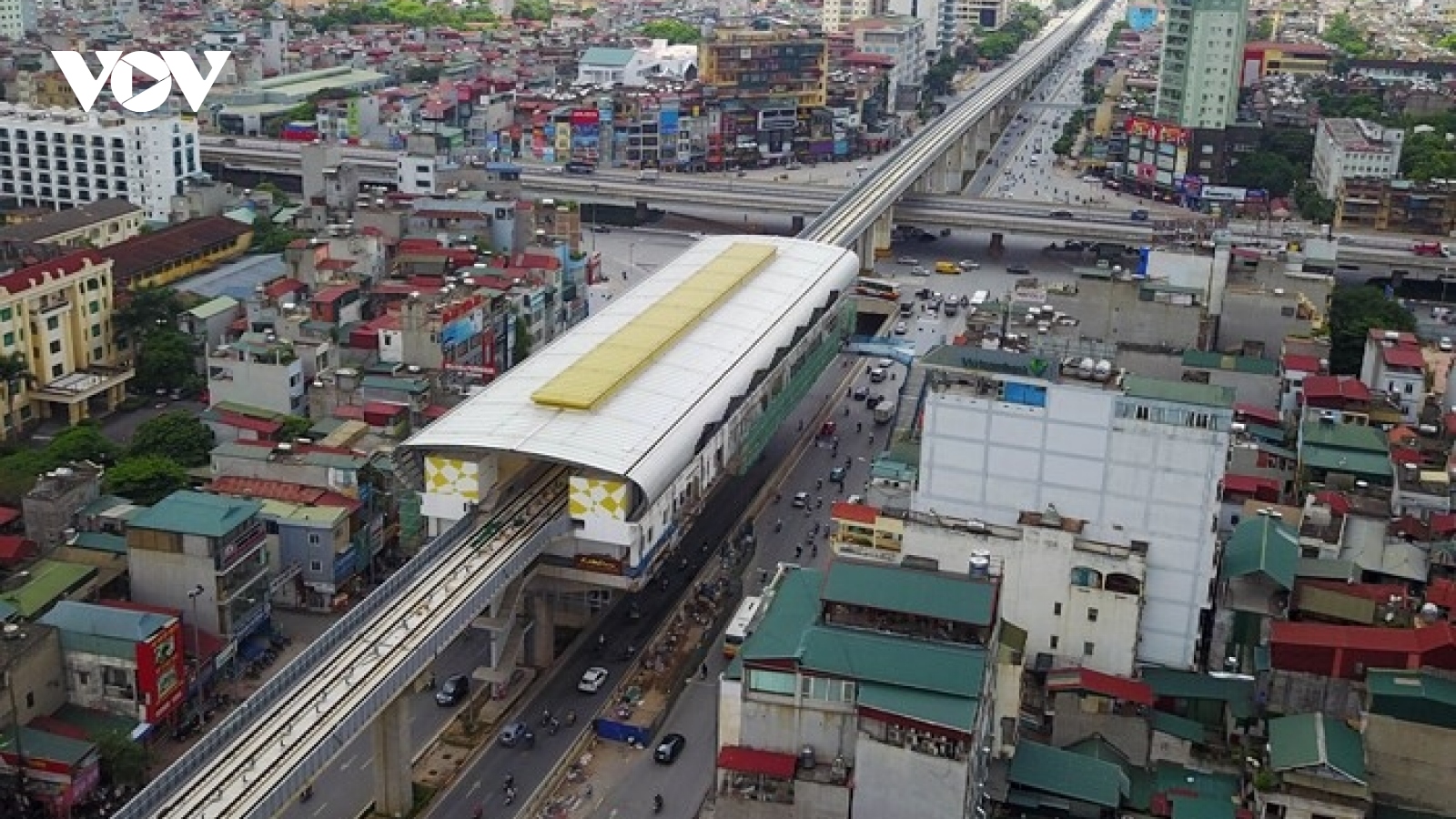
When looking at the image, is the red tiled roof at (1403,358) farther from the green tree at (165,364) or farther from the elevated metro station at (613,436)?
the green tree at (165,364)

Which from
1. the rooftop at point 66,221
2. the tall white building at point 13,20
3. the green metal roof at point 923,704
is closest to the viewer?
the green metal roof at point 923,704

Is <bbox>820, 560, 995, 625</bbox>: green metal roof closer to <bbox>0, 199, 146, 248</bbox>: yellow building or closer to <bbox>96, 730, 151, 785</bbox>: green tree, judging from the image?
<bbox>96, 730, 151, 785</bbox>: green tree

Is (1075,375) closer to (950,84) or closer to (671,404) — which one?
(671,404)

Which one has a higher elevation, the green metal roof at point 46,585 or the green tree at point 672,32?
the green tree at point 672,32

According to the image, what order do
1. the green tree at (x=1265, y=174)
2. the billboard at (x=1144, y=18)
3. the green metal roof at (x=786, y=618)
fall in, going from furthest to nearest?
the billboard at (x=1144, y=18)
the green tree at (x=1265, y=174)
the green metal roof at (x=786, y=618)

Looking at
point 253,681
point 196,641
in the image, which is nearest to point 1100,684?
point 253,681

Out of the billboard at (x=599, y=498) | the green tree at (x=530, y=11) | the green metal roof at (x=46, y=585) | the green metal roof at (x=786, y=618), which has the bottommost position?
the green metal roof at (x=46, y=585)

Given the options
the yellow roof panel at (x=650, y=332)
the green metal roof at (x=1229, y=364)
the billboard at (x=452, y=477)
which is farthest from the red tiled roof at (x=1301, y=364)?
the billboard at (x=452, y=477)
